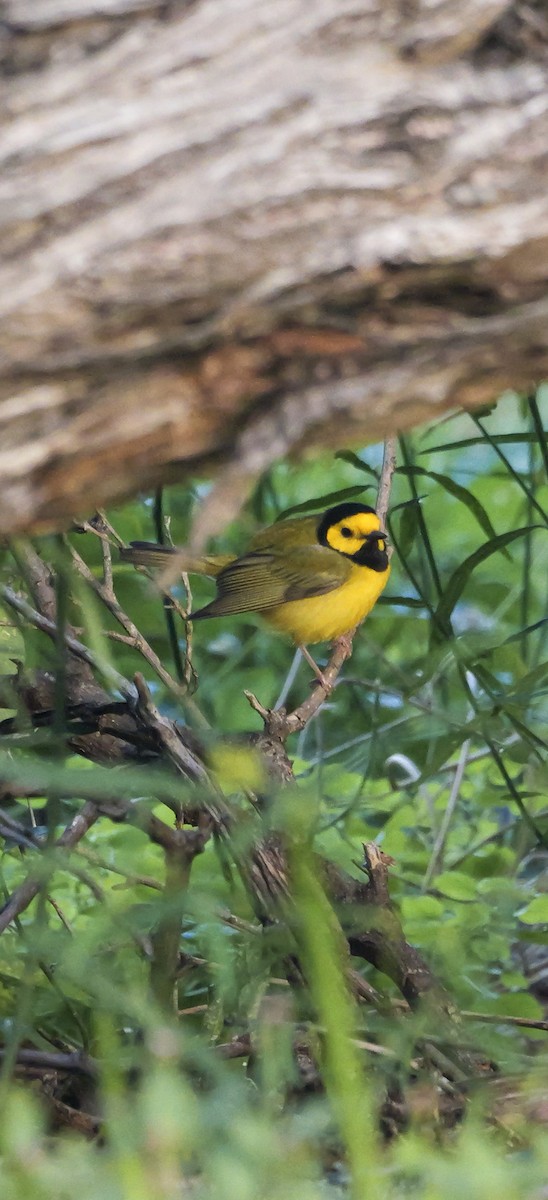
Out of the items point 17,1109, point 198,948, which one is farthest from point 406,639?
point 17,1109

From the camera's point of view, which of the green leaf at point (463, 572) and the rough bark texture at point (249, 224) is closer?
the rough bark texture at point (249, 224)

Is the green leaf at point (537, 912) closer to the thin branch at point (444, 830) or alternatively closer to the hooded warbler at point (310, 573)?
the thin branch at point (444, 830)

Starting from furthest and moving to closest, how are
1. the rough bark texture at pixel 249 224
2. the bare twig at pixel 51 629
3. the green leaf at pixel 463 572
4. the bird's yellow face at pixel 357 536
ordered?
the bird's yellow face at pixel 357 536 < the green leaf at pixel 463 572 < the bare twig at pixel 51 629 < the rough bark texture at pixel 249 224

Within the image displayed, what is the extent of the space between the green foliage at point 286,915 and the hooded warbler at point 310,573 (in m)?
0.13

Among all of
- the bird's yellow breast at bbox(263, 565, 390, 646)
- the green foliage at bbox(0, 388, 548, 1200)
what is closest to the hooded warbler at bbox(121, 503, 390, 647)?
the bird's yellow breast at bbox(263, 565, 390, 646)

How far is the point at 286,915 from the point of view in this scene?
1.30m

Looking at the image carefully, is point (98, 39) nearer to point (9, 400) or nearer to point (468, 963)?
point (9, 400)

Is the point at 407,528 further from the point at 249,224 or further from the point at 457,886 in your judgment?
the point at 249,224

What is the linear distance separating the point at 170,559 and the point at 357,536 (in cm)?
154

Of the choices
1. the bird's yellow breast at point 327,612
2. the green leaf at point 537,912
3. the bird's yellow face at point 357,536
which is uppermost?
the green leaf at point 537,912

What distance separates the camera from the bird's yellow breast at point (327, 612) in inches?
141

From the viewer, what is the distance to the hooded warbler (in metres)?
3.58

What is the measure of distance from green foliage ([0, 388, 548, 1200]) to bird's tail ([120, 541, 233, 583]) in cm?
11

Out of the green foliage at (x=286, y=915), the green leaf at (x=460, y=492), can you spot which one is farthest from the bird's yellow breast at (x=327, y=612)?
the green leaf at (x=460, y=492)
